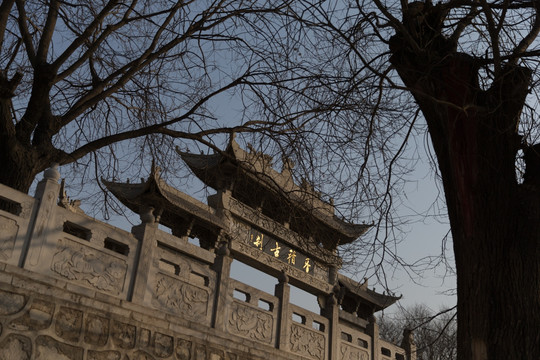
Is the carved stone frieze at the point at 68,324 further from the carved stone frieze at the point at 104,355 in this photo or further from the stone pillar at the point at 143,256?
the stone pillar at the point at 143,256

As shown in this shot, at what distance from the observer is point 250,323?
26.0 ft

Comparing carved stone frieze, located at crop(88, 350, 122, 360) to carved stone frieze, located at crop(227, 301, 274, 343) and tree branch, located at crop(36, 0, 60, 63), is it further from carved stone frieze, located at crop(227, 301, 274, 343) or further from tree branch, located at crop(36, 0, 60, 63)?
tree branch, located at crop(36, 0, 60, 63)

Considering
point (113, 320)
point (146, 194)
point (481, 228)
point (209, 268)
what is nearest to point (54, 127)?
point (113, 320)

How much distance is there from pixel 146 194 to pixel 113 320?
7300mm

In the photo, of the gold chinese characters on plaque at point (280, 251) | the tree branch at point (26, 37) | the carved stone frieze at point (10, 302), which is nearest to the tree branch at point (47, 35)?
the tree branch at point (26, 37)

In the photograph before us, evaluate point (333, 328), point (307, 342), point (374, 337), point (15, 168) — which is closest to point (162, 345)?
point (15, 168)

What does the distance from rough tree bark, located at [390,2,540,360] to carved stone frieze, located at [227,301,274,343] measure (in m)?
4.65

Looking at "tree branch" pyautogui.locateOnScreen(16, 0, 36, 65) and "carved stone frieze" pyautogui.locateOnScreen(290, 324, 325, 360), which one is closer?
"tree branch" pyautogui.locateOnScreen(16, 0, 36, 65)

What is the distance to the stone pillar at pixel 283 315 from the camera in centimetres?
826

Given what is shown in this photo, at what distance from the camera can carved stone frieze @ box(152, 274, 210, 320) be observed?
22.0 feet

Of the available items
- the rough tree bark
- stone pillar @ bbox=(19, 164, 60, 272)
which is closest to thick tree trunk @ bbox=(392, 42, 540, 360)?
the rough tree bark

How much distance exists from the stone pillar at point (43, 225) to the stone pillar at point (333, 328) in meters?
5.09

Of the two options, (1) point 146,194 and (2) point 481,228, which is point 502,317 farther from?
(1) point 146,194

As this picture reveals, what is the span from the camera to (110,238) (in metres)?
6.45
